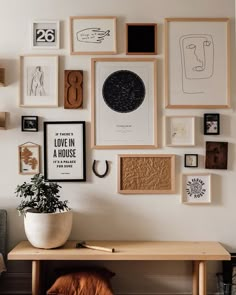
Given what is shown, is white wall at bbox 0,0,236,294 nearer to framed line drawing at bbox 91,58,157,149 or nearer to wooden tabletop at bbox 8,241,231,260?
framed line drawing at bbox 91,58,157,149

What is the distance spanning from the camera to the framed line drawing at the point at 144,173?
3.01 metres

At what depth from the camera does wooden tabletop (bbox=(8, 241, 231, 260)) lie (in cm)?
263

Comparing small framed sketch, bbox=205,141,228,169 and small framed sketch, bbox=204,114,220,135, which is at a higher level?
small framed sketch, bbox=204,114,220,135

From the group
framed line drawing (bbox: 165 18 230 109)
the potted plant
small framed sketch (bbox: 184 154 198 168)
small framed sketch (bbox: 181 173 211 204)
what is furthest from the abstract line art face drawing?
the potted plant

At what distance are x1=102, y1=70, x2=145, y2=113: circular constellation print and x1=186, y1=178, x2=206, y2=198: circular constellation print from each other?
660 millimetres

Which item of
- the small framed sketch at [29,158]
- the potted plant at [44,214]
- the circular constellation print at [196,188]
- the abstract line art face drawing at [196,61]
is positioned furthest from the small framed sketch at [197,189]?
the small framed sketch at [29,158]

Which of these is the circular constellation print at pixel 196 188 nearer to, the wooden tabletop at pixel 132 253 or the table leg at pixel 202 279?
the wooden tabletop at pixel 132 253

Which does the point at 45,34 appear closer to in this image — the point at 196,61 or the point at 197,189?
the point at 196,61

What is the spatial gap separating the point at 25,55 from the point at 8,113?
1.40 feet

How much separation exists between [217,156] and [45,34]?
58.3 inches

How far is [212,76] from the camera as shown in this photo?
3010 millimetres

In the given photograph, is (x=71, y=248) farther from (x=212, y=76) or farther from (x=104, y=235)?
(x=212, y=76)

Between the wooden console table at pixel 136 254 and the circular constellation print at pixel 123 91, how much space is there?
0.95m

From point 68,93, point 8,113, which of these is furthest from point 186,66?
point 8,113
